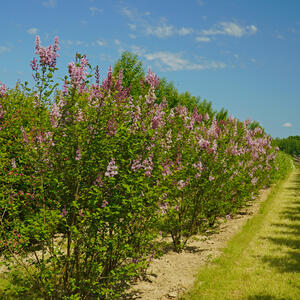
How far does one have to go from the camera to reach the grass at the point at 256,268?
18.7 ft

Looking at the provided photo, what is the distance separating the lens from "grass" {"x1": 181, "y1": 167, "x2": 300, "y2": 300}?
18.7 feet

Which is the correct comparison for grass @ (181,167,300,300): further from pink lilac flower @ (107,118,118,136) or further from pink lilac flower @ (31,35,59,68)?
pink lilac flower @ (31,35,59,68)

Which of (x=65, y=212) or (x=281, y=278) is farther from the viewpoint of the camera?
(x=281, y=278)

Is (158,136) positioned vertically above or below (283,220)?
above

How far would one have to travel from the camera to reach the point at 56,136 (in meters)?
4.34

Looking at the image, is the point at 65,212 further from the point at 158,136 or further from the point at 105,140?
the point at 158,136

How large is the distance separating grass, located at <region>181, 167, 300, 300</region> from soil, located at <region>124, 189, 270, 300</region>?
0.22 meters

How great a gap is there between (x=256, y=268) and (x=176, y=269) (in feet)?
6.04

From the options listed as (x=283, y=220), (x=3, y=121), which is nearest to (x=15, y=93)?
(x=3, y=121)

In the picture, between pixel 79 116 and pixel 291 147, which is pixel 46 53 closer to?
pixel 79 116

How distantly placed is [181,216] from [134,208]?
3989 mm

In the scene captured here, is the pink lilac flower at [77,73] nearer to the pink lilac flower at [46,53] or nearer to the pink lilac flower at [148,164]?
the pink lilac flower at [46,53]

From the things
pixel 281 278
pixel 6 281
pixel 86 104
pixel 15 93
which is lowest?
pixel 281 278

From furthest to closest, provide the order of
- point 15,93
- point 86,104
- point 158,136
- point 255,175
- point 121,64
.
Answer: point 121,64
point 255,175
point 15,93
point 158,136
point 86,104
